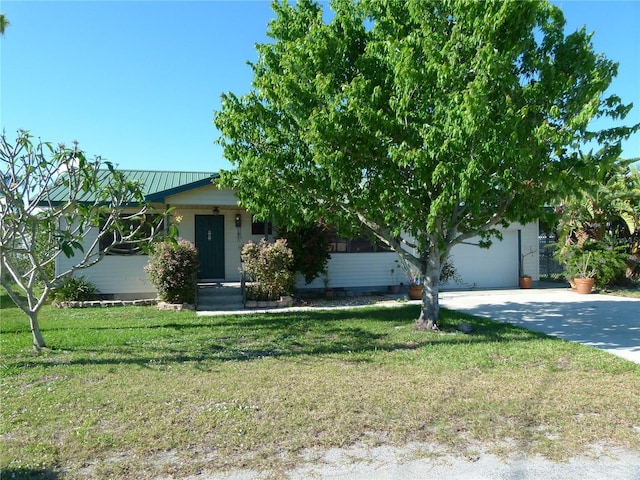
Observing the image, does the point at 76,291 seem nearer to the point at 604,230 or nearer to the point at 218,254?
the point at 218,254

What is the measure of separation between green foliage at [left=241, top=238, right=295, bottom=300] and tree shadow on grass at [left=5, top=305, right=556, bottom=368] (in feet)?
5.29

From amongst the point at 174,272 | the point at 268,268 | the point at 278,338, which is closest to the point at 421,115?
the point at 278,338

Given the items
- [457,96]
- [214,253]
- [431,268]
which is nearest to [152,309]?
[214,253]

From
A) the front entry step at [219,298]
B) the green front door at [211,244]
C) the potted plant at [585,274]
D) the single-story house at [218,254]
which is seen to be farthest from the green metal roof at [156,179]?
the potted plant at [585,274]

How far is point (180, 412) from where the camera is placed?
4.39m

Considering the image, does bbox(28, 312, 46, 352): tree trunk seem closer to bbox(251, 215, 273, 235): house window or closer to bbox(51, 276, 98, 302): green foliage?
bbox(51, 276, 98, 302): green foliage

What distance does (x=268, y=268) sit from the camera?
11.6 metres

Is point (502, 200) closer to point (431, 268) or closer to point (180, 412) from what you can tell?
point (431, 268)

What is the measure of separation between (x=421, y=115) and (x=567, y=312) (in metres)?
6.49

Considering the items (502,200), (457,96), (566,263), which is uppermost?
(457,96)

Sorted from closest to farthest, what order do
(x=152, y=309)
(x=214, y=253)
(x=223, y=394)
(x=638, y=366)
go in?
1. (x=223, y=394)
2. (x=638, y=366)
3. (x=152, y=309)
4. (x=214, y=253)

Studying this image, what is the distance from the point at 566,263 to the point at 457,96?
11.3 metres

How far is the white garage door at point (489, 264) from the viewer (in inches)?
625

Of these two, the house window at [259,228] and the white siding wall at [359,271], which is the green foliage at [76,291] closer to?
the house window at [259,228]
